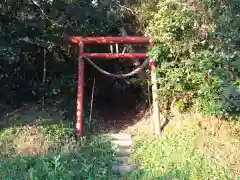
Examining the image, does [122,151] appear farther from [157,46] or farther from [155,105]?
[157,46]

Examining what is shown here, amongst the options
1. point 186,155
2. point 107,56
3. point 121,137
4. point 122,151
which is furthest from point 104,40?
point 186,155

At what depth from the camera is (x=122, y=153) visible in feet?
29.8

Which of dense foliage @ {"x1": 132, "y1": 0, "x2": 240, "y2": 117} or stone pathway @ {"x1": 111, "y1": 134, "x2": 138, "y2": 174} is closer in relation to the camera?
stone pathway @ {"x1": 111, "y1": 134, "x2": 138, "y2": 174}

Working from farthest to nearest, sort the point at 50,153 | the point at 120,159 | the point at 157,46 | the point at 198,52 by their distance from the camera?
the point at 157,46 < the point at 198,52 < the point at 120,159 < the point at 50,153

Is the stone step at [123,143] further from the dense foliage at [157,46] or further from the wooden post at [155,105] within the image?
the dense foliage at [157,46]

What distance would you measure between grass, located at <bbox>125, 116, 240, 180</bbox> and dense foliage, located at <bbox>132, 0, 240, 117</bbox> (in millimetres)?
818

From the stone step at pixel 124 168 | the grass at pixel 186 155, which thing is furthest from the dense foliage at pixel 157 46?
the stone step at pixel 124 168

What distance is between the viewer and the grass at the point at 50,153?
23.6 ft

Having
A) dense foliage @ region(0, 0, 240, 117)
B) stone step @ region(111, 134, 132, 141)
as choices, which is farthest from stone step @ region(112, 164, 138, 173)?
dense foliage @ region(0, 0, 240, 117)

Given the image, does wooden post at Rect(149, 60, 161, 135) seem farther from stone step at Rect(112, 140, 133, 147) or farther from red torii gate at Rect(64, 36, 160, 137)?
stone step at Rect(112, 140, 133, 147)

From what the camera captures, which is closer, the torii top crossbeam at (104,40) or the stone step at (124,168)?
the stone step at (124,168)

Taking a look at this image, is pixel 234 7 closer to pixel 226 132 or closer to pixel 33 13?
pixel 226 132

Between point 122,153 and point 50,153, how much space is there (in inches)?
75.3

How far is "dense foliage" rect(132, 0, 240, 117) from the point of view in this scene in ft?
28.3
